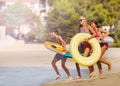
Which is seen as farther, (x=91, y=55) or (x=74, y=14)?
(x=74, y=14)

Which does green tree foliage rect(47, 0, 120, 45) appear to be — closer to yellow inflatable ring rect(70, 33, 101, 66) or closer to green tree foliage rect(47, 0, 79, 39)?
green tree foliage rect(47, 0, 79, 39)

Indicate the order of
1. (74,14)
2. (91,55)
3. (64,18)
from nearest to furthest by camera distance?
1. (91,55)
2. (74,14)
3. (64,18)

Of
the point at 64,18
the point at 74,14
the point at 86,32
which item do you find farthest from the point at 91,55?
the point at 64,18

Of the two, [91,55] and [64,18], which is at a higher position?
[91,55]

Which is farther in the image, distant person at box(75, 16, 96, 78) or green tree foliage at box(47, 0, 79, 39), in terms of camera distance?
green tree foliage at box(47, 0, 79, 39)

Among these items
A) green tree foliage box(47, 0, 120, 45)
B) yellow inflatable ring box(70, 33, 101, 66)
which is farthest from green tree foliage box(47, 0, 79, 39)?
yellow inflatable ring box(70, 33, 101, 66)

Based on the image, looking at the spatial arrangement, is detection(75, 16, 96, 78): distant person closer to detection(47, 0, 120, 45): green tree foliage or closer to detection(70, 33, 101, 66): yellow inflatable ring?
detection(70, 33, 101, 66): yellow inflatable ring

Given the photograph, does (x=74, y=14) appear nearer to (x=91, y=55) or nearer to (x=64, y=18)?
(x=64, y=18)

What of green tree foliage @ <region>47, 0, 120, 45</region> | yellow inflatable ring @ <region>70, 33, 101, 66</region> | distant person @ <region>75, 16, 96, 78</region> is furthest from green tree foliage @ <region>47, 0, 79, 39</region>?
yellow inflatable ring @ <region>70, 33, 101, 66</region>

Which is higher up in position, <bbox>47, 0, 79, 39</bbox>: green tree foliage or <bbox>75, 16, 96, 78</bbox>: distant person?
<bbox>75, 16, 96, 78</bbox>: distant person

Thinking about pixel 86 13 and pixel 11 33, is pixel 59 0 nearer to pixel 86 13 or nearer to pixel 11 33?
pixel 86 13

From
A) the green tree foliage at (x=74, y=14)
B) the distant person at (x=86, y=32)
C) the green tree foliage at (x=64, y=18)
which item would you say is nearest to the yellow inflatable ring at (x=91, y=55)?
the distant person at (x=86, y=32)

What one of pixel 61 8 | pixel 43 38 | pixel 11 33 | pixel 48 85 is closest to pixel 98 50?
pixel 48 85

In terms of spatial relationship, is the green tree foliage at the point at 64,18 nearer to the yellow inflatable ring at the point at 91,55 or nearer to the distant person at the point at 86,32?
the distant person at the point at 86,32
